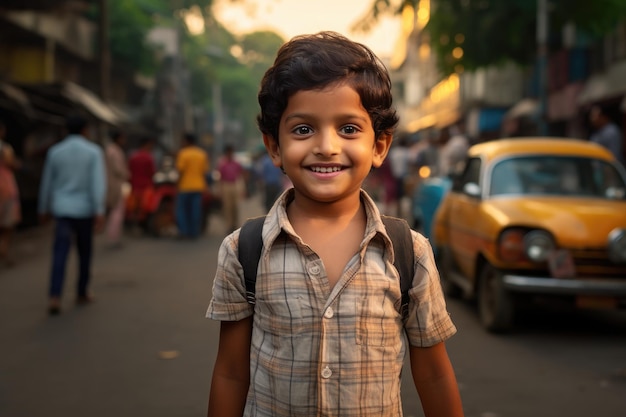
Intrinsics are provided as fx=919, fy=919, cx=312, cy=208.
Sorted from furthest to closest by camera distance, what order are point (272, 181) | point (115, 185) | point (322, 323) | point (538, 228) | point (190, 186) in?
1. point (272, 181)
2. point (190, 186)
3. point (115, 185)
4. point (538, 228)
5. point (322, 323)

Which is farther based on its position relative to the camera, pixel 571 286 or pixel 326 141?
pixel 571 286

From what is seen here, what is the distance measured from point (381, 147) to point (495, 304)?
16.9 ft

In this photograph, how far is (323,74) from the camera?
2.24 metres

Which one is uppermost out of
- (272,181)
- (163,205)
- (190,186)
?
(272,181)

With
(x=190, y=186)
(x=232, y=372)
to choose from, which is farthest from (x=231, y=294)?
(x=190, y=186)

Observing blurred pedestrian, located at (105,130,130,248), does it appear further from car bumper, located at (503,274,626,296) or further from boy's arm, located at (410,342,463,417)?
boy's arm, located at (410,342,463,417)

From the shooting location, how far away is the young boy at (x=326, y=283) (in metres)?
2.23

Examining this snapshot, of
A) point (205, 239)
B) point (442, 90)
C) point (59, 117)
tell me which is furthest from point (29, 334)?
point (442, 90)

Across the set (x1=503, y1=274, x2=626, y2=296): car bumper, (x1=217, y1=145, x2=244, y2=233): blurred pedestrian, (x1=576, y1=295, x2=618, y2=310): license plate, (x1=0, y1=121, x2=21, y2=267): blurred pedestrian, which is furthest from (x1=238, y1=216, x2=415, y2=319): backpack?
(x1=217, y1=145, x2=244, y2=233): blurred pedestrian

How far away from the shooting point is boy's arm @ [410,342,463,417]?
2354 millimetres

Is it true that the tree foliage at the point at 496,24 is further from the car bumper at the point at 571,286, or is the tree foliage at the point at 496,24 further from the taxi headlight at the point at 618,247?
the car bumper at the point at 571,286

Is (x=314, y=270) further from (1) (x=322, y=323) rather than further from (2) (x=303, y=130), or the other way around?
(2) (x=303, y=130)

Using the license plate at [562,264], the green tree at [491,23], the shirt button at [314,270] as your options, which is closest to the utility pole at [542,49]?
the green tree at [491,23]

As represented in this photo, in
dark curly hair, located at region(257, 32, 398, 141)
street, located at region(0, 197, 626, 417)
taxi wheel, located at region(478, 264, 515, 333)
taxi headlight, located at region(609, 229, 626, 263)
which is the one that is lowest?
street, located at region(0, 197, 626, 417)
